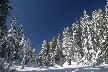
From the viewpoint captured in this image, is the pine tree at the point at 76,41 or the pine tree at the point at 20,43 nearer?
the pine tree at the point at 20,43

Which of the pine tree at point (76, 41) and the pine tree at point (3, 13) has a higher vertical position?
the pine tree at point (76, 41)

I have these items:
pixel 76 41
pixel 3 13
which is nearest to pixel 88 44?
pixel 76 41

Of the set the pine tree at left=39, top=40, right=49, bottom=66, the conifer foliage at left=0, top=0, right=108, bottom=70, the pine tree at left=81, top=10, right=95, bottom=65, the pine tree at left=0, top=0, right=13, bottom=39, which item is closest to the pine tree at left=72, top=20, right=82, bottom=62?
the conifer foliage at left=0, top=0, right=108, bottom=70

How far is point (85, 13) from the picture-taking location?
193 ft

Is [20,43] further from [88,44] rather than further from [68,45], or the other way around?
[88,44]

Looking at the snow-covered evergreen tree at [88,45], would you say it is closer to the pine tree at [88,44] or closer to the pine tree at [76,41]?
the pine tree at [88,44]

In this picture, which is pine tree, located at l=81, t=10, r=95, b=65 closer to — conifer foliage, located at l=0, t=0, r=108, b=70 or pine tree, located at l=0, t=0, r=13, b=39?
conifer foliage, located at l=0, t=0, r=108, b=70

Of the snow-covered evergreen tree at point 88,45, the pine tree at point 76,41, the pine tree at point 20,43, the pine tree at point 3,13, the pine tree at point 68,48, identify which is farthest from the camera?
the pine tree at point 76,41

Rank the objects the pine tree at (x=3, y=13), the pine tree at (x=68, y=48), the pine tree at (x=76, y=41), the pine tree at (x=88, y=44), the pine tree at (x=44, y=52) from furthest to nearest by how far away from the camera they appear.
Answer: the pine tree at (x=44, y=52), the pine tree at (x=76, y=41), the pine tree at (x=68, y=48), the pine tree at (x=88, y=44), the pine tree at (x=3, y=13)

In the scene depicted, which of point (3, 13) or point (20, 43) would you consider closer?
point (3, 13)

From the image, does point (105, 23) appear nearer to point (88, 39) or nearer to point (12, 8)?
point (88, 39)

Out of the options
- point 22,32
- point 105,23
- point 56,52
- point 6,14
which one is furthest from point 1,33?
point 22,32

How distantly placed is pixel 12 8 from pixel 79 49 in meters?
50.7

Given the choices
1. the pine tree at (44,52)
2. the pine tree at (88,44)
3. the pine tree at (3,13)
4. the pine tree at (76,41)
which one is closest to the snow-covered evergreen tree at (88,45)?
the pine tree at (88,44)
